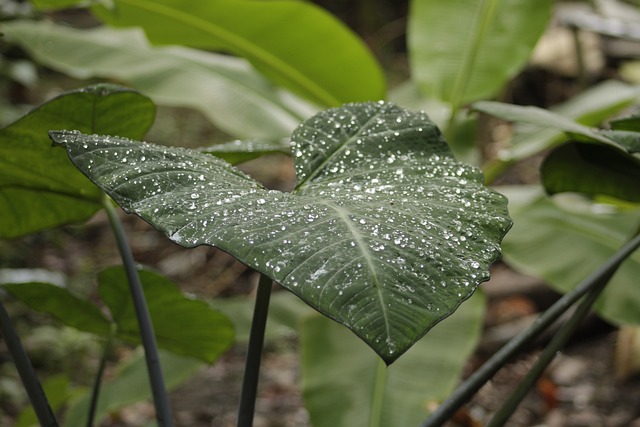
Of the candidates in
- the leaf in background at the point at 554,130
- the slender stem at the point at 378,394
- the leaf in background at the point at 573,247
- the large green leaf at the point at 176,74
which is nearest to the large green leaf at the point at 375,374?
the slender stem at the point at 378,394

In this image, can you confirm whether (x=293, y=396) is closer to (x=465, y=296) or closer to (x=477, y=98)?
(x=477, y=98)

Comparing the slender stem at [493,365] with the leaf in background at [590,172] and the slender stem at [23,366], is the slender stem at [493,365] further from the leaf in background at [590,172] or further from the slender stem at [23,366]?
the slender stem at [23,366]

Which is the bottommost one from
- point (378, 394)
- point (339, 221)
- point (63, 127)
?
point (378, 394)

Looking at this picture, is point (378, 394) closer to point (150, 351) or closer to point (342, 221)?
point (150, 351)

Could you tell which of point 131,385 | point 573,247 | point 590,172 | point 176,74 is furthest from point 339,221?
point 176,74

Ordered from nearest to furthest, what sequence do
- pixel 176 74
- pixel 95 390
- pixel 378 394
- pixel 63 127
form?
pixel 63 127 → pixel 95 390 → pixel 378 394 → pixel 176 74

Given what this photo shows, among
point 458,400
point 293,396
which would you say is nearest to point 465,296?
point 458,400
